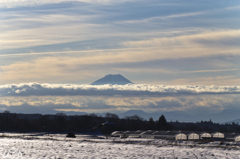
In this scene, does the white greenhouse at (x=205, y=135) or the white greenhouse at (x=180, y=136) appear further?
the white greenhouse at (x=205, y=135)

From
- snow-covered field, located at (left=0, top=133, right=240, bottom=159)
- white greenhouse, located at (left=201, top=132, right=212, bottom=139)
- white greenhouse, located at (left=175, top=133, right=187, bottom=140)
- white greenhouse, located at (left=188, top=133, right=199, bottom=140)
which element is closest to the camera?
snow-covered field, located at (left=0, top=133, right=240, bottom=159)

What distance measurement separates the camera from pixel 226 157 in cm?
4241

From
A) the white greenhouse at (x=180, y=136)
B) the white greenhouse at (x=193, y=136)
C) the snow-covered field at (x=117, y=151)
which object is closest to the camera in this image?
the snow-covered field at (x=117, y=151)

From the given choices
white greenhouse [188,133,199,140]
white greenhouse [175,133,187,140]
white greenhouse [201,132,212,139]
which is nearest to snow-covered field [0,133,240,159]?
white greenhouse [175,133,187,140]

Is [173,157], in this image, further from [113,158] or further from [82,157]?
[82,157]

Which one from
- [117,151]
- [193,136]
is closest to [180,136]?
[193,136]

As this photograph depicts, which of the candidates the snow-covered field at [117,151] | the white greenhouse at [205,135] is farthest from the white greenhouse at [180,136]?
the snow-covered field at [117,151]

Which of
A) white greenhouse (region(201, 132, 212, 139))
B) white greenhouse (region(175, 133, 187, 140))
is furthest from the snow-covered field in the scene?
white greenhouse (region(201, 132, 212, 139))

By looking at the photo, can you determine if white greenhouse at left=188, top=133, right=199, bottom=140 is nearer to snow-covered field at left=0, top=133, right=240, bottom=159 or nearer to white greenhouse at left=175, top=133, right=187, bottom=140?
white greenhouse at left=175, top=133, right=187, bottom=140

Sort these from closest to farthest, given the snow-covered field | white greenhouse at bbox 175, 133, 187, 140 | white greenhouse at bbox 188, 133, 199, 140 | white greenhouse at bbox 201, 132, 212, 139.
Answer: the snow-covered field, white greenhouse at bbox 175, 133, 187, 140, white greenhouse at bbox 201, 132, 212, 139, white greenhouse at bbox 188, 133, 199, 140

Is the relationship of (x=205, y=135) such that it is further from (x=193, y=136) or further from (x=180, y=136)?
(x=180, y=136)

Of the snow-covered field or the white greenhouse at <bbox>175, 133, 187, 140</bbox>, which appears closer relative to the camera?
the snow-covered field

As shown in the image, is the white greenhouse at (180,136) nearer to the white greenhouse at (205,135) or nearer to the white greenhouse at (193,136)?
the white greenhouse at (193,136)

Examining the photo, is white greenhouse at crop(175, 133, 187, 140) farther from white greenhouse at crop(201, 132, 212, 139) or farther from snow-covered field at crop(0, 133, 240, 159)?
snow-covered field at crop(0, 133, 240, 159)
